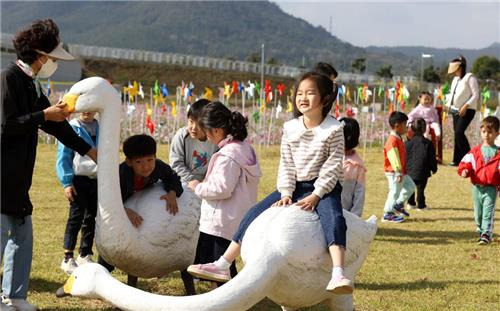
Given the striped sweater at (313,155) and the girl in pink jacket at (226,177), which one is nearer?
the striped sweater at (313,155)

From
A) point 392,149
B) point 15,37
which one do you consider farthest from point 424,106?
point 15,37

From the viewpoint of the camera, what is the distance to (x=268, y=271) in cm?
495

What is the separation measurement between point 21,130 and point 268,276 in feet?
6.68

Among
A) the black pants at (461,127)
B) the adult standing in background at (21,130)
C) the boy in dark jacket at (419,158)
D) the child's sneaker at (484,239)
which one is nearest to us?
the adult standing in background at (21,130)

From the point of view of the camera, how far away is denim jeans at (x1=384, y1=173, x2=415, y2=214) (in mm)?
10945

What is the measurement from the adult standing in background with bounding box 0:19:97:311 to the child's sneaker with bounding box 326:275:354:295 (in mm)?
2253

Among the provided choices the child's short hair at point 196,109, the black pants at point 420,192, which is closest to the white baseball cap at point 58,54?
the child's short hair at point 196,109

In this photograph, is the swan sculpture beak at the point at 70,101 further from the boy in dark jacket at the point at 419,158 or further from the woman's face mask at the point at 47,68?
the boy in dark jacket at the point at 419,158

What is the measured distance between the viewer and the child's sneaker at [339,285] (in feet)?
16.0

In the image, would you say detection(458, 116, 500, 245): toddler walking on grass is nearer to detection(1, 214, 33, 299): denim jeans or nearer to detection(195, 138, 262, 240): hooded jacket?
detection(195, 138, 262, 240): hooded jacket

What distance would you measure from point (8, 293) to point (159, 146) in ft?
49.9

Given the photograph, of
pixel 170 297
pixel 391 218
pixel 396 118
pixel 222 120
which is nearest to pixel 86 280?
pixel 170 297

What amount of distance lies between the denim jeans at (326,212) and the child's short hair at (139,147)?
1204 millimetres

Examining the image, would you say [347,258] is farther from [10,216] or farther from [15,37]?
[15,37]
